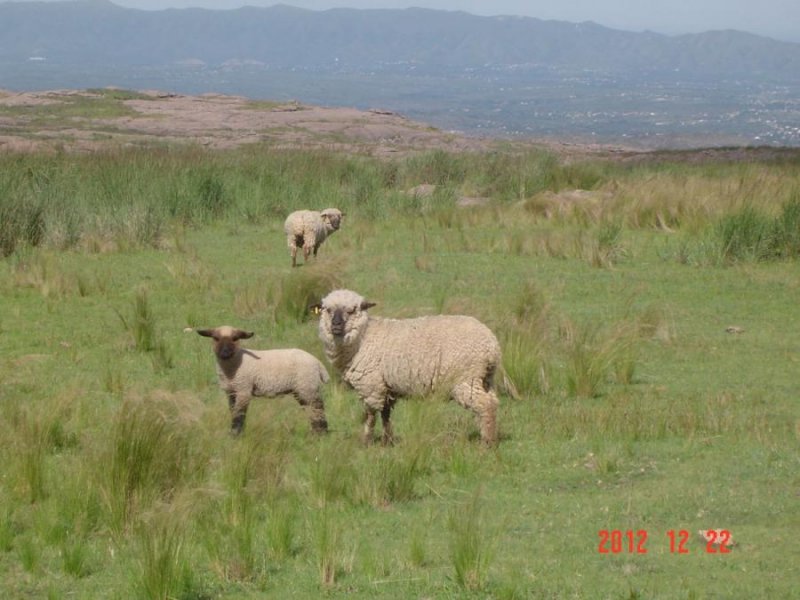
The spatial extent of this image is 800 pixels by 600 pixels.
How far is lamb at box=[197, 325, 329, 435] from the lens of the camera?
1002cm

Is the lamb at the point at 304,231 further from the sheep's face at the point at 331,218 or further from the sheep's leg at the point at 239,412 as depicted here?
the sheep's leg at the point at 239,412

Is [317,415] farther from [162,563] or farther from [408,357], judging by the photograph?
[162,563]

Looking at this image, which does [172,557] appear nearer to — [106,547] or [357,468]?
[106,547]

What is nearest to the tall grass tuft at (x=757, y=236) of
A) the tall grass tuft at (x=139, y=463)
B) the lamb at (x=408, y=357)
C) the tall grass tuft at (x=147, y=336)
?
the tall grass tuft at (x=147, y=336)

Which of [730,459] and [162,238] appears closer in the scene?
[730,459]

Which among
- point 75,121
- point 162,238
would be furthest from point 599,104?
point 162,238

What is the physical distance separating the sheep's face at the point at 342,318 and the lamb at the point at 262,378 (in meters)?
0.41

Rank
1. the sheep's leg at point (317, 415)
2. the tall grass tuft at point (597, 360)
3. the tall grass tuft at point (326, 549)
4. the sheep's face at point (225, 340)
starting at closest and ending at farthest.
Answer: the tall grass tuft at point (326, 549), the sheep's face at point (225, 340), the sheep's leg at point (317, 415), the tall grass tuft at point (597, 360)

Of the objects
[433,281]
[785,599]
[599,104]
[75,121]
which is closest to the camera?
[785,599]

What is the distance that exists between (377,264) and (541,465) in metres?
9.33

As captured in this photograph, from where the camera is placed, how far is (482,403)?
9.41 m

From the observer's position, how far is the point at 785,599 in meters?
6.37

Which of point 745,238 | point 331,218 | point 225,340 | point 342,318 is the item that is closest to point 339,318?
point 342,318
